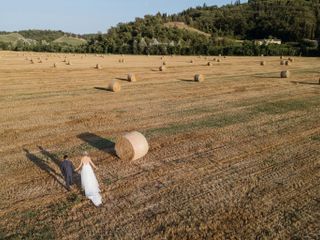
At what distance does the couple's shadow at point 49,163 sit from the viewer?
11.2 metres

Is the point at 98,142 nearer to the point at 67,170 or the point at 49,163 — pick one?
the point at 49,163

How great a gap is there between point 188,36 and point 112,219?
123724 mm

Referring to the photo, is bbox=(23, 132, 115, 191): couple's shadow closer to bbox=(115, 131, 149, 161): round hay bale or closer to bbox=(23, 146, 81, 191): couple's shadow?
bbox=(23, 146, 81, 191): couple's shadow

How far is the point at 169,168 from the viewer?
471 inches

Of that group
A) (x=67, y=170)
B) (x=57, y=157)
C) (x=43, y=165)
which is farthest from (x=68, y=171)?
(x=57, y=157)

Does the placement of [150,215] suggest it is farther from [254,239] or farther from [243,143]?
[243,143]

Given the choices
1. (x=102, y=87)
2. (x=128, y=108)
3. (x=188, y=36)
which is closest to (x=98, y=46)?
(x=188, y=36)

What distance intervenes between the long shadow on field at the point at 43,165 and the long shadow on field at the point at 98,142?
220cm

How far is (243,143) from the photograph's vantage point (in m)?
14.6

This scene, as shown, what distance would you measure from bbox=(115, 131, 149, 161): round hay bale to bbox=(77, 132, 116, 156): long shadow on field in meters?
0.82

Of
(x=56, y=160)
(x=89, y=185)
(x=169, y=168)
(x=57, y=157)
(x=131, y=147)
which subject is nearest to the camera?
(x=89, y=185)

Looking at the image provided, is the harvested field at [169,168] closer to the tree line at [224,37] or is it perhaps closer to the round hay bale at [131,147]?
the round hay bale at [131,147]

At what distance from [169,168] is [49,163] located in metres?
4.10

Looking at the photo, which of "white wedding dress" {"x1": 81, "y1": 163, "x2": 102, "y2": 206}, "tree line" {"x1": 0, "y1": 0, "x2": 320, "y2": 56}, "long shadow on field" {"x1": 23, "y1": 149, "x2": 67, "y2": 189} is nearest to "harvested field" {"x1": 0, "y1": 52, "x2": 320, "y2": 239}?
"long shadow on field" {"x1": 23, "y1": 149, "x2": 67, "y2": 189}
